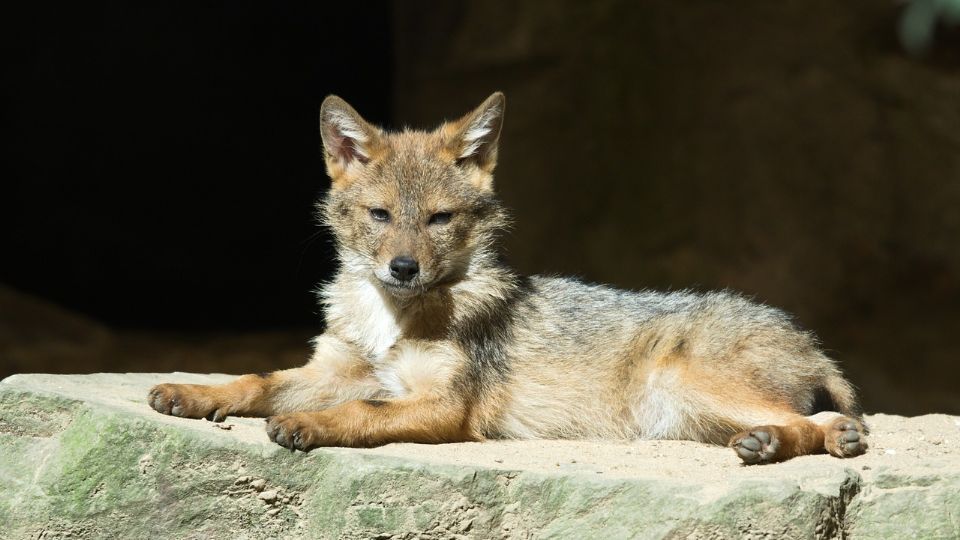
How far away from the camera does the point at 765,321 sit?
267 inches

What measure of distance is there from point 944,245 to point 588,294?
20.8 feet

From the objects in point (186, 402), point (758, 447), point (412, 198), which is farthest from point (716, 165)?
point (186, 402)

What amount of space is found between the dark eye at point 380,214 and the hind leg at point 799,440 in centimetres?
224

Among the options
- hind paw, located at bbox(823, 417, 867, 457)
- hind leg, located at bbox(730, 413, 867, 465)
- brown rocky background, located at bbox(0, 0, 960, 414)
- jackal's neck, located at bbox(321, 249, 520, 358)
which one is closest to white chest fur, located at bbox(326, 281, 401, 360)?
jackal's neck, located at bbox(321, 249, 520, 358)

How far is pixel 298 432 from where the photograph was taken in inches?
214

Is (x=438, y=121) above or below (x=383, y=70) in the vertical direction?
below

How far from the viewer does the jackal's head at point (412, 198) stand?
6348 millimetres

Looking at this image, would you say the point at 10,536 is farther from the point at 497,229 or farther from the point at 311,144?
the point at 311,144

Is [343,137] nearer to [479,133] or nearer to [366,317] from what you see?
[479,133]

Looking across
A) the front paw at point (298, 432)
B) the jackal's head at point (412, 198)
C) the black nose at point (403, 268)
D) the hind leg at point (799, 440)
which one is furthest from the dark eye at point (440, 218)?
the hind leg at point (799, 440)

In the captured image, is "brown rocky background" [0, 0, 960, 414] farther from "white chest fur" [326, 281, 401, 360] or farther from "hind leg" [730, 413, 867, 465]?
"hind leg" [730, 413, 867, 465]

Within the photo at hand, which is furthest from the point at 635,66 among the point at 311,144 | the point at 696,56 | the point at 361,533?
the point at 361,533

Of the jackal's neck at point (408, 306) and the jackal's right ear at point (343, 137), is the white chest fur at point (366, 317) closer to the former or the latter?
the jackal's neck at point (408, 306)

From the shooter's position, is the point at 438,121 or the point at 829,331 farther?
the point at 438,121
